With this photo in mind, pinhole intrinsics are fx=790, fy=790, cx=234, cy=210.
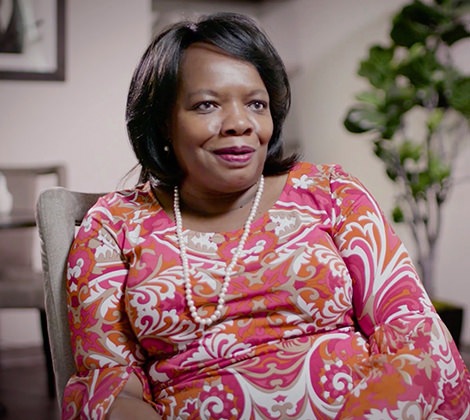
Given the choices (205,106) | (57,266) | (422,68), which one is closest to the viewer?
(205,106)

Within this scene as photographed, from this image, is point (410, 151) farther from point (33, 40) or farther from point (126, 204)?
point (126, 204)

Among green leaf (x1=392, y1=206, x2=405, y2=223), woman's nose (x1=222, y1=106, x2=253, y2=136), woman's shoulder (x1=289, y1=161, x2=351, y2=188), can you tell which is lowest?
green leaf (x1=392, y1=206, x2=405, y2=223)

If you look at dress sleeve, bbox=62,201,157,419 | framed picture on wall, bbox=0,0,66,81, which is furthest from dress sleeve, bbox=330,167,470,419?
framed picture on wall, bbox=0,0,66,81

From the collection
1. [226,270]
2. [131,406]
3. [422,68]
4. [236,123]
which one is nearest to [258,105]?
[236,123]

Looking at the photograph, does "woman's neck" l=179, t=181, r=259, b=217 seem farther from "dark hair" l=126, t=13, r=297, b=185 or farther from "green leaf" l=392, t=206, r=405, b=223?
"green leaf" l=392, t=206, r=405, b=223

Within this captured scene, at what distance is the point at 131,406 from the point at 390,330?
423 millimetres

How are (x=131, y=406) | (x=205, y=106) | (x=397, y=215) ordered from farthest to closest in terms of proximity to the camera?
1. (x=397, y=215)
2. (x=205, y=106)
3. (x=131, y=406)

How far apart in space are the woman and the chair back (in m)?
0.09

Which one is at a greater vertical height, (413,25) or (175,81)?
(413,25)

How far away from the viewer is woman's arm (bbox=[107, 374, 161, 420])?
3.94 ft

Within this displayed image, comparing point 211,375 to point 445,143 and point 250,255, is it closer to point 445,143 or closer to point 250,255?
point 250,255

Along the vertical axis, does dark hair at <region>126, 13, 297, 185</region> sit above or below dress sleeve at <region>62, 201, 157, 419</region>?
above

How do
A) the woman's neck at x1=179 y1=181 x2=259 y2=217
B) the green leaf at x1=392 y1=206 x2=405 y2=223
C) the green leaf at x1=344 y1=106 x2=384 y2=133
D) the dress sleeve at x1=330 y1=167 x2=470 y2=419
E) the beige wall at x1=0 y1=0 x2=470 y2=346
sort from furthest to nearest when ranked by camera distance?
the beige wall at x1=0 y1=0 x2=470 y2=346
the green leaf at x1=392 y1=206 x2=405 y2=223
the green leaf at x1=344 y1=106 x2=384 y2=133
the woman's neck at x1=179 y1=181 x2=259 y2=217
the dress sleeve at x1=330 y1=167 x2=470 y2=419

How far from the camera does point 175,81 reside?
1.35 metres
